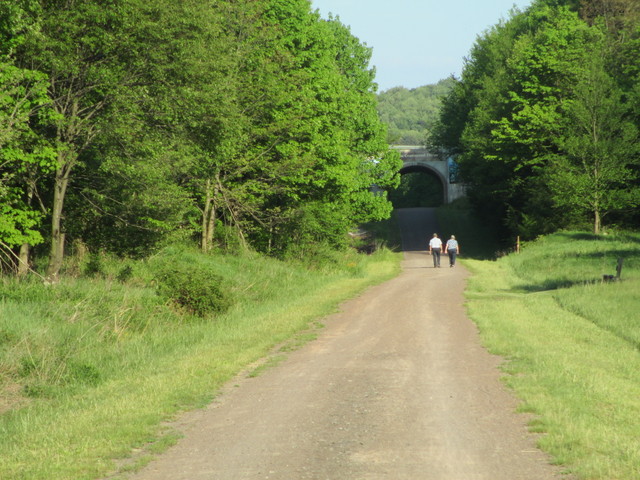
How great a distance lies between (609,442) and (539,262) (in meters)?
31.9

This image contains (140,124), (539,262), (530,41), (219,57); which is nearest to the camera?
(140,124)

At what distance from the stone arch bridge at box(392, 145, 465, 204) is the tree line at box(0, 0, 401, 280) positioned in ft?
202

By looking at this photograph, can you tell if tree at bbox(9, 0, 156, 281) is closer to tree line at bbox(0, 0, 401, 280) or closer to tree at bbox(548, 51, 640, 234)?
tree line at bbox(0, 0, 401, 280)

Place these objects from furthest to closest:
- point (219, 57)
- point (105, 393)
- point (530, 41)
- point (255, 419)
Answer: point (530, 41), point (219, 57), point (105, 393), point (255, 419)

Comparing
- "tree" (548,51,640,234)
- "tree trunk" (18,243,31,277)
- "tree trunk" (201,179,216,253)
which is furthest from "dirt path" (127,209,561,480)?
"tree" (548,51,640,234)

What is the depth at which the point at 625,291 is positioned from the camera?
2358 centimetres

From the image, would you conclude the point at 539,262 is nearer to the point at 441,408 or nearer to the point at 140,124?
the point at 140,124

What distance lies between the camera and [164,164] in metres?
23.3

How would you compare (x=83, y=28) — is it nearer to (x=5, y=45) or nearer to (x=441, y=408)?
(x=5, y=45)

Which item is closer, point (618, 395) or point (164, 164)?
point (618, 395)

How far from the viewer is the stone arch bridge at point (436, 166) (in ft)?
313

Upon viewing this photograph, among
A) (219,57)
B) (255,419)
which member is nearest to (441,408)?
(255,419)

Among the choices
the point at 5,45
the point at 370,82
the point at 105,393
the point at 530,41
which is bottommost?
the point at 105,393

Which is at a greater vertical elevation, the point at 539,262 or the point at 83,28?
the point at 83,28
